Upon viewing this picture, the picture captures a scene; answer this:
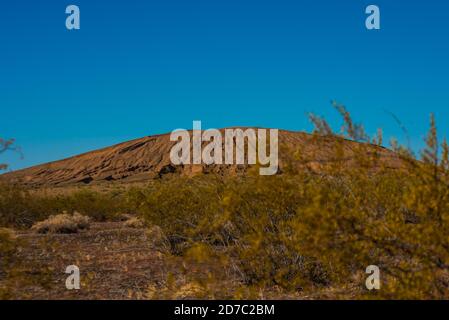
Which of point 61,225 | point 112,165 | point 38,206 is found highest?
point 112,165

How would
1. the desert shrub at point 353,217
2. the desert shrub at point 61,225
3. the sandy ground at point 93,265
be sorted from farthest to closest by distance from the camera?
the desert shrub at point 61,225 → the sandy ground at point 93,265 → the desert shrub at point 353,217

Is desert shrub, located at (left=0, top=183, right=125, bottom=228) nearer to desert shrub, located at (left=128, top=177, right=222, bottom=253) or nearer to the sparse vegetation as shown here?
desert shrub, located at (left=128, top=177, right=222, bottom=253)

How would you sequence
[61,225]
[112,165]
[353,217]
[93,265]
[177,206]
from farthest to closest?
1. [112,165]
2. [61,225]
3. [177,206]
4. [93,265]
5. [353,217]

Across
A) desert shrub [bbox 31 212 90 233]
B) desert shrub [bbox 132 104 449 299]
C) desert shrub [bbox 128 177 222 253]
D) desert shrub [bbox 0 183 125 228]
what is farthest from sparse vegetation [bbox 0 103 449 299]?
desert shrub [bbox 0 183 125 228]

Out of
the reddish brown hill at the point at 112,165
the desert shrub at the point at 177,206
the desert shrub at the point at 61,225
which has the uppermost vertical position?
the reddish brown hill at the point at 112,165

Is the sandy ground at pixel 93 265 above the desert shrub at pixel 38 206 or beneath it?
beneath

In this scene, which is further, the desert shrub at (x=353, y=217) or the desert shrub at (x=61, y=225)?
the desert shrub at (x=61, y=225)

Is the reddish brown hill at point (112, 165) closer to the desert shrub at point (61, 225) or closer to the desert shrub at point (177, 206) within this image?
the desert shrub at point (61, 225)

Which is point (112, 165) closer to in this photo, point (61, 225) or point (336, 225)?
point (61, 225)

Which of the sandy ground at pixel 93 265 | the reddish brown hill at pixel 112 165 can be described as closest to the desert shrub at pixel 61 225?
the sandy ground at pixel 93 265

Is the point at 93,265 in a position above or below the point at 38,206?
below

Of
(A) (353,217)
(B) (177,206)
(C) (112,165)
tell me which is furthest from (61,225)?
(C) (112,165)
